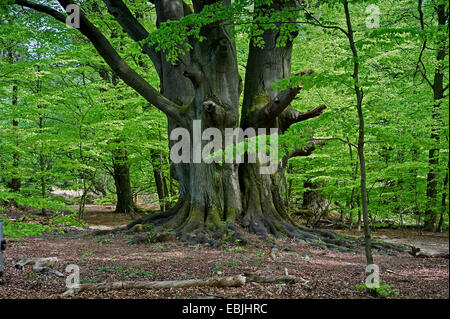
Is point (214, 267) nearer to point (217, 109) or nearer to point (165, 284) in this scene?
point (165, 284)

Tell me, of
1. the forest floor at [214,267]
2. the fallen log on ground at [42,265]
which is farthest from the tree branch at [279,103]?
the fallen log on ground at [42,265]

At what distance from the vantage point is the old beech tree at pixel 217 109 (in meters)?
6.79

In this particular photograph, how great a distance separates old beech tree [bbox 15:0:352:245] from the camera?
679cm

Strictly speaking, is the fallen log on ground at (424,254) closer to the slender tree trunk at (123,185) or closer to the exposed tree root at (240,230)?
the exposed tree root at (240,230)

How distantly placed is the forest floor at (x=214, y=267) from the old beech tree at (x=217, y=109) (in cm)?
74

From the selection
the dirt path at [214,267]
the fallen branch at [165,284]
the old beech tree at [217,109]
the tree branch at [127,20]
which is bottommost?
the dirt path at [214,267]

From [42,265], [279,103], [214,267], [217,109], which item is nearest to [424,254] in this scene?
[279,103]

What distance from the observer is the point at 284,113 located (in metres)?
7.89

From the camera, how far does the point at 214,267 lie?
4.49m

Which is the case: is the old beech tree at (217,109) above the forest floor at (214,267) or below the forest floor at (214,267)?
above

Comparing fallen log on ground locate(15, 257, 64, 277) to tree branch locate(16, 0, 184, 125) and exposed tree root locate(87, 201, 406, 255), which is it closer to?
exposed tree root locate(87, 201, 406, 255)

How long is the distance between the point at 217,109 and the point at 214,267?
3.34m
